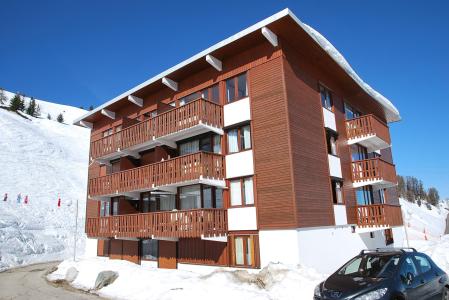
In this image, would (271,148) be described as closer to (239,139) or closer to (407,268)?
(239,139)

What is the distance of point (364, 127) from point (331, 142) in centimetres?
306

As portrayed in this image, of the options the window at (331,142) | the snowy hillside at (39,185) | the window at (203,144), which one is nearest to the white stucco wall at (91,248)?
the snowy hillside at (39,185)

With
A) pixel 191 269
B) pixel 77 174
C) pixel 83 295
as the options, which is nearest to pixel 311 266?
pixel 191 269

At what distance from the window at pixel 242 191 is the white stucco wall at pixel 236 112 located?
3.25m

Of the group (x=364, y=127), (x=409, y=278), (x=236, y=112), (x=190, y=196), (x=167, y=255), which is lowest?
(x=167, y=255)

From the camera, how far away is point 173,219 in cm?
1870

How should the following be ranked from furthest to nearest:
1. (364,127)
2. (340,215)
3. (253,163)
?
(364,127) < (340,215) < (253,163)

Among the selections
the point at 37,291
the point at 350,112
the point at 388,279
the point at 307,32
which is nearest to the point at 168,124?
the point at 307,32

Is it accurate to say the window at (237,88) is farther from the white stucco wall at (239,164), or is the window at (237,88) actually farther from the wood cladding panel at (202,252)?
the wood cladding panel at (202,252)

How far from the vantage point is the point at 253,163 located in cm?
1802

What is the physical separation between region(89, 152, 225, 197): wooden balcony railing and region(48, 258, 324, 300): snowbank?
5.15 m

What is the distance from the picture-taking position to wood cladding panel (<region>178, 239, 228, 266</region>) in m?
18.1

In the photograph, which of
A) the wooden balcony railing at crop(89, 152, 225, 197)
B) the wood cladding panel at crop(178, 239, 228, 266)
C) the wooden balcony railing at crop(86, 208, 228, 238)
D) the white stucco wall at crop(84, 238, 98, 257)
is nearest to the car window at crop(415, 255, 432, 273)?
the wooden balcony railing at crop(86, 208, 228, 238)

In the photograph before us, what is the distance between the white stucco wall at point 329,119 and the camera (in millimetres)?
21328
